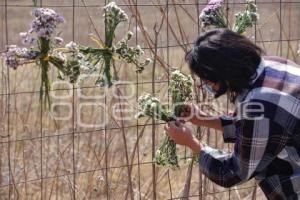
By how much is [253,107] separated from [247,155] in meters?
0.14

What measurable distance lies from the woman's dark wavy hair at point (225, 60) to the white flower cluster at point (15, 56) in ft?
1.71

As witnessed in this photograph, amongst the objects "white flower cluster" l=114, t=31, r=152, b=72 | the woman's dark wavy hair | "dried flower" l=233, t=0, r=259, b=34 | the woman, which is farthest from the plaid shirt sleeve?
"dried flower" l=233, t=0, r=259, b=34

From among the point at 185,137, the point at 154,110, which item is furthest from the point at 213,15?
the point at 185,137

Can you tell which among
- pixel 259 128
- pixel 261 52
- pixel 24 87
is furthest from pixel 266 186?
pixel 24 87

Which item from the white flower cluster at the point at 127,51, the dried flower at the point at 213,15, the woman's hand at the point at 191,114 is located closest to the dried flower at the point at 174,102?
the woman's hand at the point at 191,114

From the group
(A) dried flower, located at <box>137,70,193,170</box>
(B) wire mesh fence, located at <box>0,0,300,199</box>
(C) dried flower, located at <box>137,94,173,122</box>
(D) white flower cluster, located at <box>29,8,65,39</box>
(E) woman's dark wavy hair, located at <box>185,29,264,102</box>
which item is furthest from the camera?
(B) wire mesh fence, located at <box>0,0,300,199</box>

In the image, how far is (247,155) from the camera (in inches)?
71.5

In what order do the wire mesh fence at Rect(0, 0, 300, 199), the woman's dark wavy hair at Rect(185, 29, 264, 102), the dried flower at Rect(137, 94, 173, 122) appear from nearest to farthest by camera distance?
the woman's dark wavy hair at Rect(185, 29, 264, 102) < the dried flower at Rect(137, 94, 173, 122) < the wire mesh fence at Rect(0, 0, 300, 199)

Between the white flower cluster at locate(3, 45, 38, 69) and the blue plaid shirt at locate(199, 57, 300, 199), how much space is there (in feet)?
2.09

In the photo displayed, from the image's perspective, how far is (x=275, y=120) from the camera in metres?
1.78

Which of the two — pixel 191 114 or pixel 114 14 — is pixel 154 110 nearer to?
pixel 191 114

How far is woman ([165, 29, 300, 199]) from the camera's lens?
5.84 ft

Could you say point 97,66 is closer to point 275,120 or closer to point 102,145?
point 275,120

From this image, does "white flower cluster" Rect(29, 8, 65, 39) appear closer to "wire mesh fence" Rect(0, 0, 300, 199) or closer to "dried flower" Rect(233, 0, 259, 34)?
"wire mesh fence" Rect(0, 0, 300, 199)
